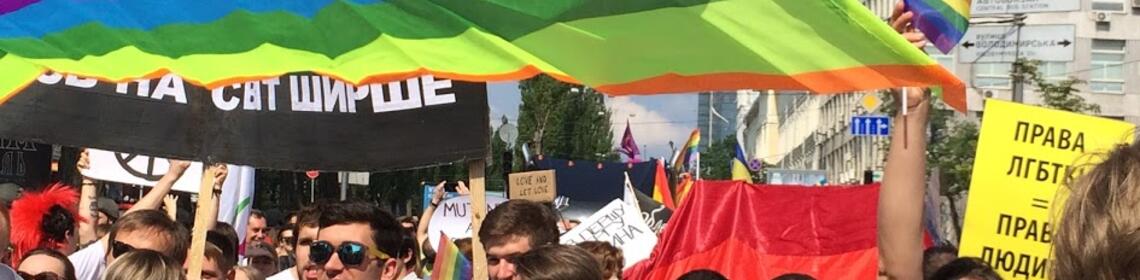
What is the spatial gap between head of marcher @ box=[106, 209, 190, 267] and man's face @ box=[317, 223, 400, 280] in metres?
0.74

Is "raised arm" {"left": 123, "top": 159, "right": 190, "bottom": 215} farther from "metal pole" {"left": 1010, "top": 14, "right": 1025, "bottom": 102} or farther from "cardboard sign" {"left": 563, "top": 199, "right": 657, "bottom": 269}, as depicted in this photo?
"metal pole" {"left": 1010, "top": 14, "right": 1025, "bottom": 102}

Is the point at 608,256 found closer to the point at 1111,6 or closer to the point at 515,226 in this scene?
the point at 515,226

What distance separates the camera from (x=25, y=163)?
1002 centimetres

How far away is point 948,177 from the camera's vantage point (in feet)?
117

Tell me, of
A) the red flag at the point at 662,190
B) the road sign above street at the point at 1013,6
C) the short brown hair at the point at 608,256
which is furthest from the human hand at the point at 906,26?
the road sign above street at the point at 1013,6

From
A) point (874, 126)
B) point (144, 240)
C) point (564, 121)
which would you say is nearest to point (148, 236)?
point (144, 240)

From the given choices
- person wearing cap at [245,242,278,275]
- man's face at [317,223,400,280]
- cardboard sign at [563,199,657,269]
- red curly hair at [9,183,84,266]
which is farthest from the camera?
cardboard sign at [563,199,657,269]

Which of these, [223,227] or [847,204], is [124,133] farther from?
[847,204]

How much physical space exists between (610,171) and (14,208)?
11188mm

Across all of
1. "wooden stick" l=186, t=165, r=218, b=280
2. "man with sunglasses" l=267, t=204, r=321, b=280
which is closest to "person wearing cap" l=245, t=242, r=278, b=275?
"man with sunglasses" l=267, t=204, r=321, b=280

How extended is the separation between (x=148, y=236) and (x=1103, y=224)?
4.44 m

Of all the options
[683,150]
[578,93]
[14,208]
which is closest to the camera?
[14,208]

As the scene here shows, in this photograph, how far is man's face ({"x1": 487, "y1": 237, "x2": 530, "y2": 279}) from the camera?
5299mm

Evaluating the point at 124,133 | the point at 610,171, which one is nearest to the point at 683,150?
the point at 610,171
